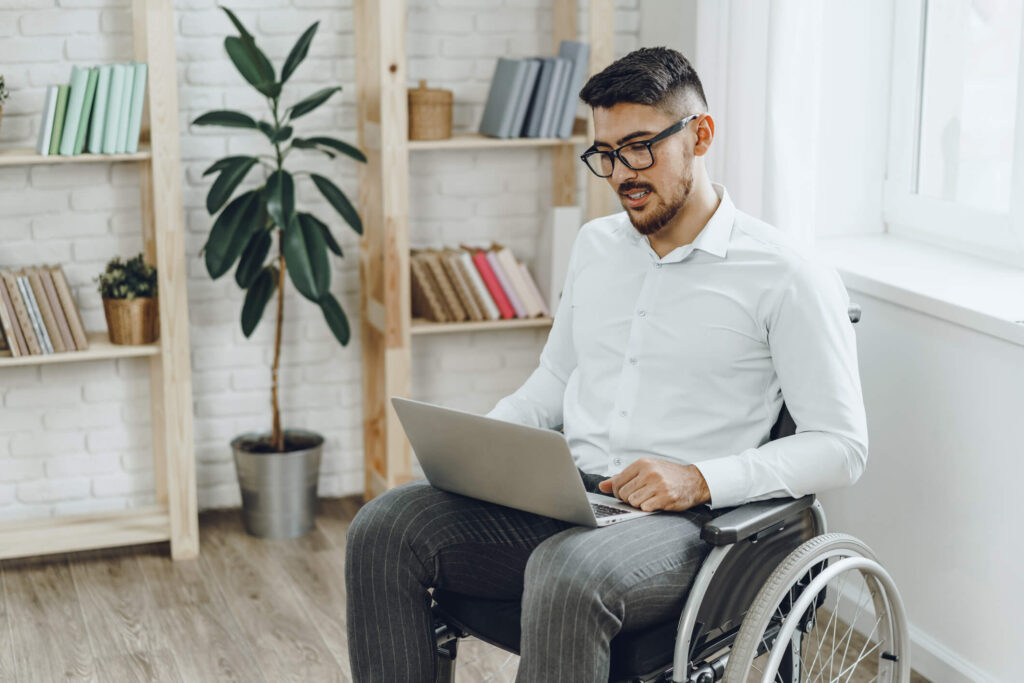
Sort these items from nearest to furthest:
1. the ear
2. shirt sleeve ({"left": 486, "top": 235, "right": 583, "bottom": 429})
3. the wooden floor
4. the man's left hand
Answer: the man's left hand < the ear < shirt sleeve ({"left": 486, "top": 235, "right": 583, "bottom": 429}) < the wooden floor

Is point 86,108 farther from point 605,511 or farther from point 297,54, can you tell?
point 605,511

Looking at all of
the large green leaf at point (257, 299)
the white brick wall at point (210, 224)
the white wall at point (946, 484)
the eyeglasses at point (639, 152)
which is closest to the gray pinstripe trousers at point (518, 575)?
the eyeglasses at point (639, 152)

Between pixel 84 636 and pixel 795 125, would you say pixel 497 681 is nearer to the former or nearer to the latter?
pixel 84 636

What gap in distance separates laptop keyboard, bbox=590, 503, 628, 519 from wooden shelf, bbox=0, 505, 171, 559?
1741 mm

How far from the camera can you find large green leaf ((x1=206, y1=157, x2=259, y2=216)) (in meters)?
2.98

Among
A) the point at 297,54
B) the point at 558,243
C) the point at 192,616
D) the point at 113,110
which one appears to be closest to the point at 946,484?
the point at 558,243

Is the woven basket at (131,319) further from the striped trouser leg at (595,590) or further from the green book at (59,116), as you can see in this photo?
the striped trouser leg at (595,590)

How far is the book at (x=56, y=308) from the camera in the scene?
2.97 metres

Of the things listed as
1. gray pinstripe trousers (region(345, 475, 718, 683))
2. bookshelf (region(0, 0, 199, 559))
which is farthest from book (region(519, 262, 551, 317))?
gray pinstripe trousers (region(345, 475, 718, 683))

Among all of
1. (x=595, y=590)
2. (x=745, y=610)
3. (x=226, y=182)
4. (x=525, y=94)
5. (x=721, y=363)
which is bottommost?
(x=745, y=610)

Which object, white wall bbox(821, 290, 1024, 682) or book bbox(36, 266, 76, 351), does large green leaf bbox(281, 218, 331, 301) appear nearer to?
book bbox(36, 266, 76, 351)

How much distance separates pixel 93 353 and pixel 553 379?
4.61 ft

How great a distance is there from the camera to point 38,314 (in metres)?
2.96

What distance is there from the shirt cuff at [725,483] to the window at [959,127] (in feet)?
3.64
